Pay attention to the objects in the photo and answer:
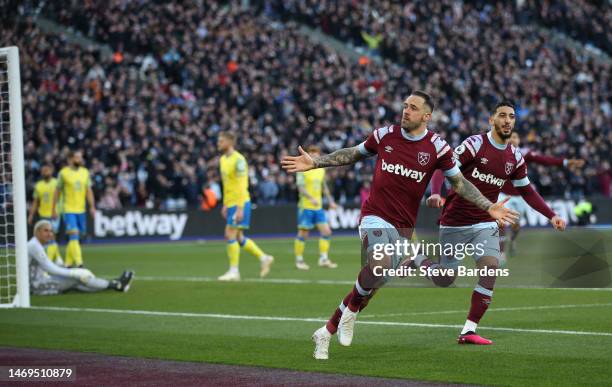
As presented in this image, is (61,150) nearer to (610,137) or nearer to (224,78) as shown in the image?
(224,78)

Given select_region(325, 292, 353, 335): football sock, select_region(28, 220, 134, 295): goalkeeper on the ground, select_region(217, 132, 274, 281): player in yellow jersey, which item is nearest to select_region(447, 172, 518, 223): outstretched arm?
select_region(325, 292, 353, 335): football sock

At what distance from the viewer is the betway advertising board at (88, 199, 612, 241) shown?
35000 mm

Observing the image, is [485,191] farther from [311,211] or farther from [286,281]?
[311,211]

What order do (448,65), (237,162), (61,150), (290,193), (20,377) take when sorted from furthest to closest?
1. (448,65)
2. (290,193)
3. (61,150)
4. (237,162)
5. (20,377)

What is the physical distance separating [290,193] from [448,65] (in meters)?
11.4

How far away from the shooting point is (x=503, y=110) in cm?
1143

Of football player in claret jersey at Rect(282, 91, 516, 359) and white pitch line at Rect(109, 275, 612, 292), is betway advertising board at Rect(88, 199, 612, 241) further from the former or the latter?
football player in claret jersey at Rect(282, 91, 516, 359)

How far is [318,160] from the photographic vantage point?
10.2m

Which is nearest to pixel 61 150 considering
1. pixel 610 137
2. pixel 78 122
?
pixel 78 122

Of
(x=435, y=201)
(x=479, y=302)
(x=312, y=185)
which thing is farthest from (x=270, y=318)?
(x=312, y=185)

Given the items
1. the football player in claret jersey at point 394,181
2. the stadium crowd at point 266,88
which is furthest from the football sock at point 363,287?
the stadium crowd at point 266,88

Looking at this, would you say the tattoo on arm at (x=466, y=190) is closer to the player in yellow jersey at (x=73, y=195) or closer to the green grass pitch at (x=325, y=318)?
the green grass pitch at (x=325, y=318)

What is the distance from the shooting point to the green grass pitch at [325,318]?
31.8 ft

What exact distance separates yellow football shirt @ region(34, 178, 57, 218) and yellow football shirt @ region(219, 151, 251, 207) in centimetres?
539
